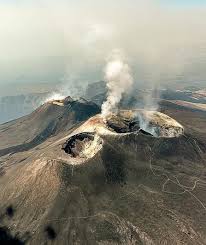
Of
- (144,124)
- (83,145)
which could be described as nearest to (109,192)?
(83,145)

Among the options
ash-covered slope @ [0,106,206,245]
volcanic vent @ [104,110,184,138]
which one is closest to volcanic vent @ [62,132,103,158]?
ash-covered slope @ [0,106,206,245]

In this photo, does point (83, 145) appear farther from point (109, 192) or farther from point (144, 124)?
point (144, 124)

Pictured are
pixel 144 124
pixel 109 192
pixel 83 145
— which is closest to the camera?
pixel 109 192

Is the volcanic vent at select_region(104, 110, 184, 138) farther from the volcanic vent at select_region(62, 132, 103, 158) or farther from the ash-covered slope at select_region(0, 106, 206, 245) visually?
the volcanic vent at select_region(62, 132, 103, 158)

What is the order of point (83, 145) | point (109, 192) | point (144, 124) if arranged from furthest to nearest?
point (144, 124) → point (83, 145) → point (109, 192)

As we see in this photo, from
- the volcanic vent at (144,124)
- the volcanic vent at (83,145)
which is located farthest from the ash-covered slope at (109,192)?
the volcanic vent at (144,124)

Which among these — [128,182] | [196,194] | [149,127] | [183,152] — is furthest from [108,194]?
[149,127]

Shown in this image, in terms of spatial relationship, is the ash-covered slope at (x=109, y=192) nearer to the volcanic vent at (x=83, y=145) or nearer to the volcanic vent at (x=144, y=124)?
the volcanic vent at (x=83, y=145)

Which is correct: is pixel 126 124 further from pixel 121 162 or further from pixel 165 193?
pixel 165 193
